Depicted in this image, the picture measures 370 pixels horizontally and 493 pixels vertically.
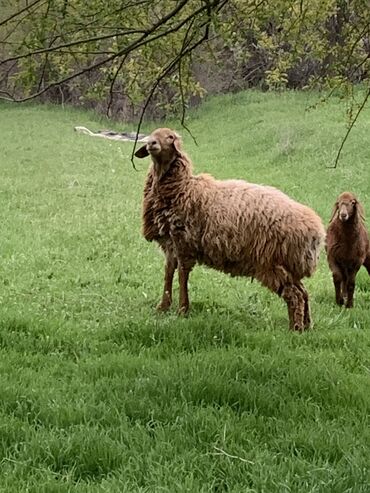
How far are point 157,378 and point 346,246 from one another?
12.4 feet

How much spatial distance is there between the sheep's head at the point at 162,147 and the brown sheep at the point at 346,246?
1946 millimetres

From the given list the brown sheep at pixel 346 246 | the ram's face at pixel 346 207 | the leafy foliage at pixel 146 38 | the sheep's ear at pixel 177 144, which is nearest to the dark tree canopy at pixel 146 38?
the leafy foliage at pixel 146 38

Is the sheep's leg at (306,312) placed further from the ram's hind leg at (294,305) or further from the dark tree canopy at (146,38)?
the dark tree canopy at (146,38)

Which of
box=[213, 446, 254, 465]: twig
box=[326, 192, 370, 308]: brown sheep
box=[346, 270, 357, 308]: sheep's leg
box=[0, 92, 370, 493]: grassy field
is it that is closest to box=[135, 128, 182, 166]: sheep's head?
box=[0, 92, 370, 493]: grassy field

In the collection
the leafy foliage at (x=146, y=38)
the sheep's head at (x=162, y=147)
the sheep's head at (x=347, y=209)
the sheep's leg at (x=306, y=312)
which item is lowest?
the sheep's leg at (x=306, y=312)

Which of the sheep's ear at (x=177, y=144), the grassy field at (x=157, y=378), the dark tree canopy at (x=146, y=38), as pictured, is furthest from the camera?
the sheep's ear at (x=177, y=144)

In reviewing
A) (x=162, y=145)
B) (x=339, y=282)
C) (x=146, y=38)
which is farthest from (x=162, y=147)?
(x=339, y=282)

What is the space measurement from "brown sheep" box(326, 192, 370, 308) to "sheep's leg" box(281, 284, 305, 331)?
1334mm

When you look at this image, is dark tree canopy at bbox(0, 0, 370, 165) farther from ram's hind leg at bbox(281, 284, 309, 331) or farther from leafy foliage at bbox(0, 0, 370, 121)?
ram's hind leg at bbox(281, 284, 309, 331)

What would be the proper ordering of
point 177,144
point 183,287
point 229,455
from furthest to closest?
point 177,144, point 183,287, point 229,455

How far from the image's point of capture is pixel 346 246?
8.41 m

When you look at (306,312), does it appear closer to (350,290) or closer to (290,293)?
(290,293)

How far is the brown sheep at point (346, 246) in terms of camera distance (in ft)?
27.4

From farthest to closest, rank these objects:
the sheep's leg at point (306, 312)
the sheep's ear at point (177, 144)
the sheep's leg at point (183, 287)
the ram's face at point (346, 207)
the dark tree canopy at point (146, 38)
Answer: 1. the ram's face at point (346, 207)
2. the sheep's ear at point (177, 144)
3. the sheep's leg at point (183, 287)
4. the sheep's leg at point (306, 312)
5. the dark tree canopy at point (146, 38)
